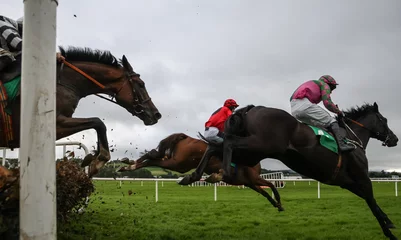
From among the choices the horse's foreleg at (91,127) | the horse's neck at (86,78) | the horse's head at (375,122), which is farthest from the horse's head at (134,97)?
the horse's head at (375,122)

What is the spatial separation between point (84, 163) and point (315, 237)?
127 inches

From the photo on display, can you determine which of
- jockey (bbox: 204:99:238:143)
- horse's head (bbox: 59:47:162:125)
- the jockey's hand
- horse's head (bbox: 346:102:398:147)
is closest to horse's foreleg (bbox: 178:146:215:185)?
jockey (bbox: 204:99:238:143)

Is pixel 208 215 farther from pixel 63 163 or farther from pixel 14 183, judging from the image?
pixel 14 183

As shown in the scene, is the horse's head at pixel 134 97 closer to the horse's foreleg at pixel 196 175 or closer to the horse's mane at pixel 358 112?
the horse's foreleg at pixel 196 175

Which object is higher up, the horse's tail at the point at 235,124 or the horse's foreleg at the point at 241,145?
the horse's tail at the point at 235,124

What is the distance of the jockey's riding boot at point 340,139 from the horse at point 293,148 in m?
0.08

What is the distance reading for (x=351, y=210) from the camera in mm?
8633

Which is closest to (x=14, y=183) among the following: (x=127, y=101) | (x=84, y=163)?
(x=84, y=163)

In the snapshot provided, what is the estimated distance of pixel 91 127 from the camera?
149 inches

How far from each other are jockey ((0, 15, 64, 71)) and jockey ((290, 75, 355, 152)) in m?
2.90

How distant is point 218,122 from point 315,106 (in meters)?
1.29

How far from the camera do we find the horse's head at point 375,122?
5719 mm

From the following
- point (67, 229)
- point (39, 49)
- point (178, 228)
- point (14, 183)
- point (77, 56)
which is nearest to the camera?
A: point (39, 49)

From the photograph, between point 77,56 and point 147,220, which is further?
point 147,220
